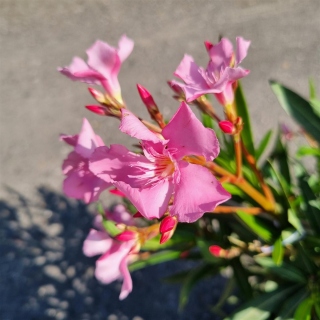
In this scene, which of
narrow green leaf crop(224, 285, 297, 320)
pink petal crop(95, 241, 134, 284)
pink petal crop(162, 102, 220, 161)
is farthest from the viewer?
narrow green leaf crop(224, 285, 297, 320)

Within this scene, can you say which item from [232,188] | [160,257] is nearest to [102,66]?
[232,188]

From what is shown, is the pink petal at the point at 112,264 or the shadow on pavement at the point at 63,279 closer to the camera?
the pink petal at the point at 112,264

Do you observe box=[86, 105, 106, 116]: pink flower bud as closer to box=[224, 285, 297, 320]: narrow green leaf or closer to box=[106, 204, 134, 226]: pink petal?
box=[106, 204, 134, 226]: pink petal

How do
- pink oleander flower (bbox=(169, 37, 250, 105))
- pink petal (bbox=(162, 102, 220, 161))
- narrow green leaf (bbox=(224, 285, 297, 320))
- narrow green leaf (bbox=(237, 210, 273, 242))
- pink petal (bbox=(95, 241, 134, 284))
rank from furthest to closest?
narrow green leaf (bbox=(224, 285, 297, 320)), narrow green leaf (bbox=(237, 210, 273, 242)), pink petal (bbox=(95, 241, 134, 284)), pink oleander flower (bbox=(169, 37, 250, 105)), pink petal (bbox=(162, 102, 220, 161))

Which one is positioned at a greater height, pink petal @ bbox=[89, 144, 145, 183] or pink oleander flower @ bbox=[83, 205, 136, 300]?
pink petal @ bbox=[89, 144, 145, 183]

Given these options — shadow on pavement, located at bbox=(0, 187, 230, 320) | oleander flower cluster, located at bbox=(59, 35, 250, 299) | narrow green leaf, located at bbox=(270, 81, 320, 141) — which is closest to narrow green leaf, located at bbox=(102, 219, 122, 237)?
oleander flower cluster, located at bbox=(59, 35, 250, 299)

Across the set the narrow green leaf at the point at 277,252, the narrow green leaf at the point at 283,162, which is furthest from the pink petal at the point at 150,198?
the narrow green leaf at the point at 283,162

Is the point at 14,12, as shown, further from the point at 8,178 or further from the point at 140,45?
the point at 8,178

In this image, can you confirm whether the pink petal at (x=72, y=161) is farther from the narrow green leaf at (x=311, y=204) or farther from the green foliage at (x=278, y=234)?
the narrow green leaf at (x=311, y=204)
